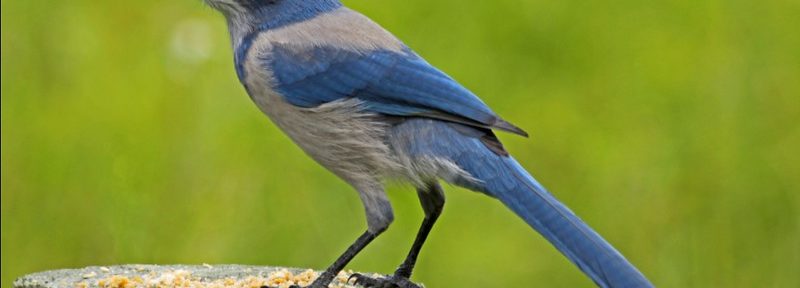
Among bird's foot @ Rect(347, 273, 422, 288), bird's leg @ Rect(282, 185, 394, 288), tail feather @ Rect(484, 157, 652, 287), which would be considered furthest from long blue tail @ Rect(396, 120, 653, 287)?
bird's foot @ Rect(347, 273, 422, 288)

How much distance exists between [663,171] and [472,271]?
0.58 m

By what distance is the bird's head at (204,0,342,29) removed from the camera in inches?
138

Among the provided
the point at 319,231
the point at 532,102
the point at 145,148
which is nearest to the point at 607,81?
the point at 532,102

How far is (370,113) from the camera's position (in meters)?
3.33

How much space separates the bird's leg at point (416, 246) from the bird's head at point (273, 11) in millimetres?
473

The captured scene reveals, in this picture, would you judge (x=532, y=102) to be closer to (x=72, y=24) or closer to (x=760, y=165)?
(x=760, y=165)

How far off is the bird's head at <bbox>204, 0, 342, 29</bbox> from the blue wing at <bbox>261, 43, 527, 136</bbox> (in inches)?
3.5

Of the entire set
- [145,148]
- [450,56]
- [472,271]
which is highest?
[450,56]

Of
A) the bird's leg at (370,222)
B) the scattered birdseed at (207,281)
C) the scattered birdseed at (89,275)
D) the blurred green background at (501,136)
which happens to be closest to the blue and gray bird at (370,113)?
the bird's leg at (370,222)

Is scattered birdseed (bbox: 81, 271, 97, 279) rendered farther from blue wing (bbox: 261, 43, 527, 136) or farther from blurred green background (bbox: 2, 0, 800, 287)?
blurred green background (bbox: 2, 0, 800, 287)

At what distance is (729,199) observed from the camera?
13.8 ft

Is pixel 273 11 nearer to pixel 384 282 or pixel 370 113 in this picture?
pixel 370 113

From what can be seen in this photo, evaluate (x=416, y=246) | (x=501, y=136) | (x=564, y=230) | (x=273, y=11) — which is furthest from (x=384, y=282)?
(x=501, y=136)

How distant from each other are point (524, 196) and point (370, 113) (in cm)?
41
